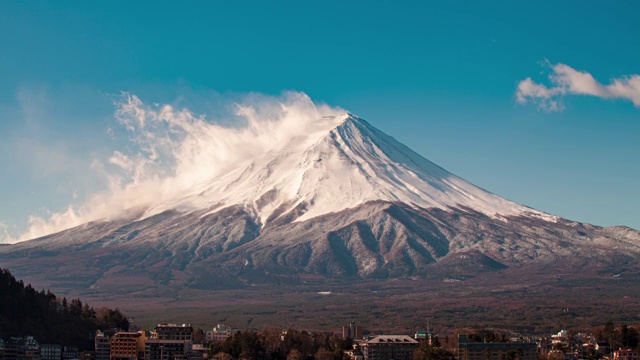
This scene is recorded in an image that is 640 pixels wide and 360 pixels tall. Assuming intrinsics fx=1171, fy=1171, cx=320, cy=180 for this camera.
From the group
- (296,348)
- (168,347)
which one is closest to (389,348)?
(296,348)

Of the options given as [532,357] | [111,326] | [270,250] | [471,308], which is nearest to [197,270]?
[270,250]

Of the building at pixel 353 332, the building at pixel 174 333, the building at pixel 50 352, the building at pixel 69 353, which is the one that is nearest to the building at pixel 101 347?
the building at pixel 69 353

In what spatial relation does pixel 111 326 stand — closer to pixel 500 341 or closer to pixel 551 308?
pixel 500 341

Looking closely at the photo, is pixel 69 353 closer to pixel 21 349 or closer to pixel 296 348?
pixel 21 349

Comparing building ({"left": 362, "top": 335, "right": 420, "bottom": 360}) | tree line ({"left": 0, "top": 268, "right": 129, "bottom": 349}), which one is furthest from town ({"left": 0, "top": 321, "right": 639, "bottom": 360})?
tree line ({"left": 0, "top": 268, "right": 129, "bottom": 349})

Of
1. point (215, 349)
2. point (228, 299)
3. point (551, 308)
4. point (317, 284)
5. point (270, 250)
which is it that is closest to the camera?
point (215, 349)

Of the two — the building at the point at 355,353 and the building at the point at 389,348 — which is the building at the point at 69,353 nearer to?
the building at the point at 355,353

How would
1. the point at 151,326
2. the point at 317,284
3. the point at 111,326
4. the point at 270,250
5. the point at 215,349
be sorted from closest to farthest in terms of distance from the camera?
the point at 215,349 → the point at 111,326 → the point at 151,326 → the point at 317,284 → the point at 270,250
